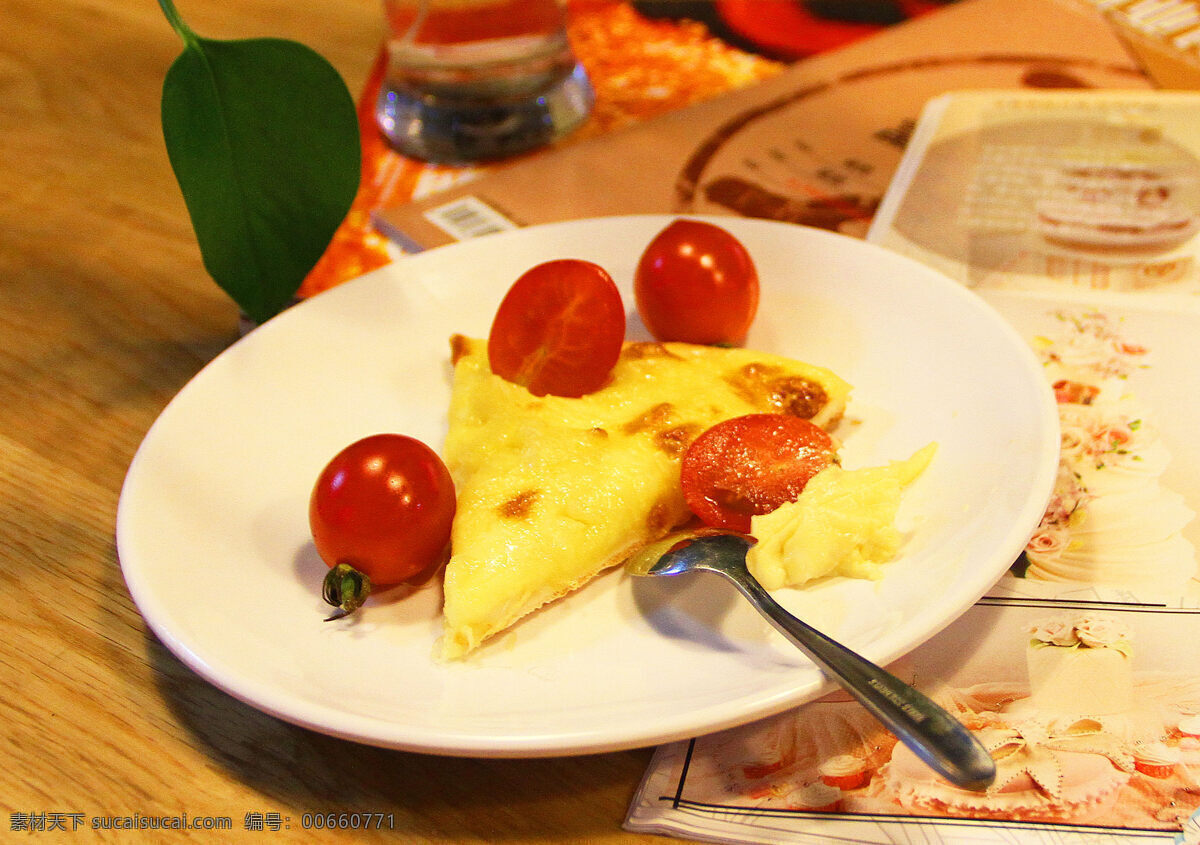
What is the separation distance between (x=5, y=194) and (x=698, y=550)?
201cm

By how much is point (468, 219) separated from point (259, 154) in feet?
2.26

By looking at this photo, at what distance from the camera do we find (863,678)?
966mm

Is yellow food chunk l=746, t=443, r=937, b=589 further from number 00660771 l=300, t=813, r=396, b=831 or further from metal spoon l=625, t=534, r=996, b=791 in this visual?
number 00660771 l=300, t=813, r=396, b=831

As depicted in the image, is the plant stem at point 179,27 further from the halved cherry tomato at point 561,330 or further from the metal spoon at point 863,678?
the metal spoon at point 863,678

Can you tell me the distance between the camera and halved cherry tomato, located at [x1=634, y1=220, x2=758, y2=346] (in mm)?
1652

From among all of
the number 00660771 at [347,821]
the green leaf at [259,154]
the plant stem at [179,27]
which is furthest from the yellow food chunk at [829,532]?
the plant stem at [179,27]

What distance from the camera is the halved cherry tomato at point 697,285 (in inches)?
65.1

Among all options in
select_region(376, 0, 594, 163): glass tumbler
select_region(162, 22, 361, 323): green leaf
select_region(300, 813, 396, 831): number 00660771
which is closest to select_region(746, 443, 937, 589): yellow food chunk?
select_region(300, 813, 396, 831): number 00660771

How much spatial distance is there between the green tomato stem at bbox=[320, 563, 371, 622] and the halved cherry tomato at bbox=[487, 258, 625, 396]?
0.44 m

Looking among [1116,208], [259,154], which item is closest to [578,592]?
[259,154]

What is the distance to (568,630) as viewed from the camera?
1.22m

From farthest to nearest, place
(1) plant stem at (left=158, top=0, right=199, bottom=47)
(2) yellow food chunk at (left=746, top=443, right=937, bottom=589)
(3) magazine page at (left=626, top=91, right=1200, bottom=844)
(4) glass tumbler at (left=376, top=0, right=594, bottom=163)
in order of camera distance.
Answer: (4) glass tumbler at (left=376, top=0, right=594, bottom=163) → (1) plant stem at (left=158, top=0, right=199, bottom=47) → (2) yellow food chunk at (left=746, top=443, right=937, bottom=589) → (3) magazine page at (left=626, top=91, right=1200, bottom=844)

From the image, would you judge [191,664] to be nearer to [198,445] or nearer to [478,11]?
[198,445]

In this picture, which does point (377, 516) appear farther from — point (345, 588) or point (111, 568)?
point (111, 568)
